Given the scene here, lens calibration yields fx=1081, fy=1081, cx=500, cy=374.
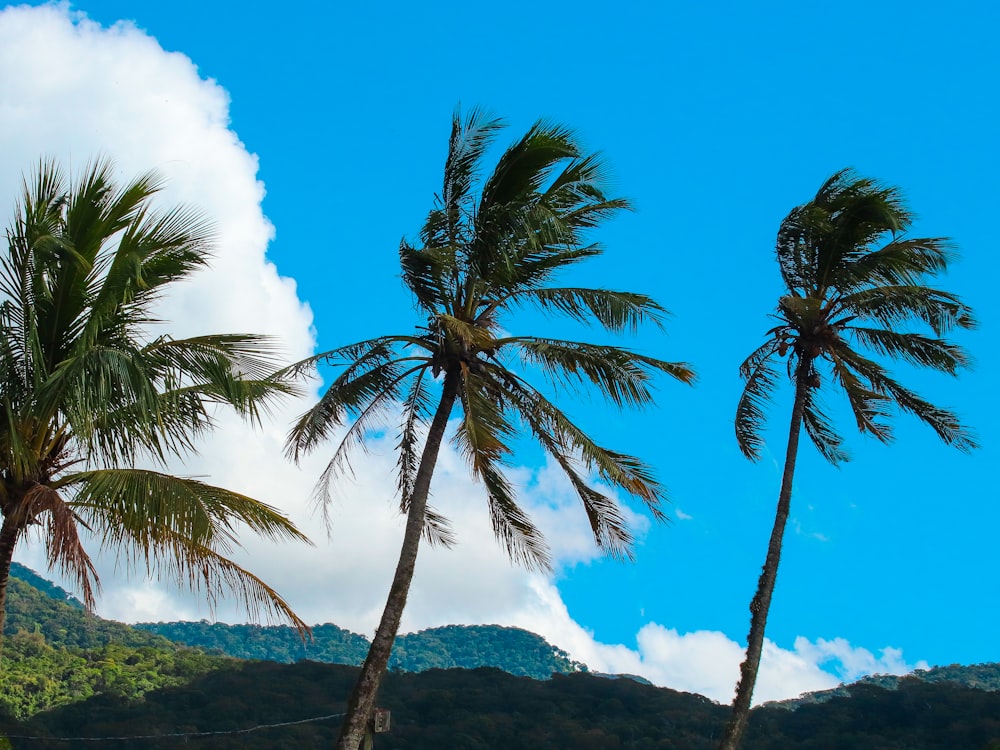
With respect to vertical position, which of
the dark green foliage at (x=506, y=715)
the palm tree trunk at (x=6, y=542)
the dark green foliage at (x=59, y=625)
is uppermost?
the dark green foliage at (x=59, y=625)

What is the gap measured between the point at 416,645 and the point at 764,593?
362ft

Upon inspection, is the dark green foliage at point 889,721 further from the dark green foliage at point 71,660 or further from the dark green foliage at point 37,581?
the dark green foliage at point 37,581

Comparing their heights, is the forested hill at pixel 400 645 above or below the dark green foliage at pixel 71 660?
above

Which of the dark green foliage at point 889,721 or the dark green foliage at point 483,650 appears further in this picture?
the dark green foliage at point 483,650

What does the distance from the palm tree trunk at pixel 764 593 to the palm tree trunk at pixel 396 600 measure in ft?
17.3

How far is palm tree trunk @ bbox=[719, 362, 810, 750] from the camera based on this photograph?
1444 centimetres

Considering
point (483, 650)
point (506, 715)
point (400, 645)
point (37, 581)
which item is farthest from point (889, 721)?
point (37, 581)

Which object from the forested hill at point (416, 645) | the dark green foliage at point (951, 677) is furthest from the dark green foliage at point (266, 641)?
the dark green foliage at point (951, 677)

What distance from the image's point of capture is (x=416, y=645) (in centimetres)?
12100

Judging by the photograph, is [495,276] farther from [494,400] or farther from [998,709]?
[998,709]

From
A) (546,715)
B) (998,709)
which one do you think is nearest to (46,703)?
(546,715)

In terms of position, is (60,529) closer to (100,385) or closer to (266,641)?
(100,385)

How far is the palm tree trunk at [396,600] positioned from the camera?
36.3ft

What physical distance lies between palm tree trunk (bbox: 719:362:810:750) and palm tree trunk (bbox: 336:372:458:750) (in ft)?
Result: 17.3
